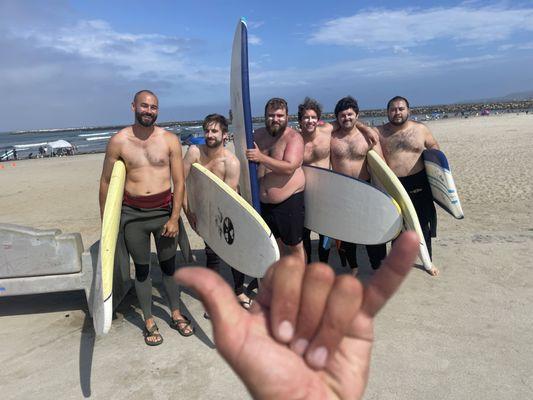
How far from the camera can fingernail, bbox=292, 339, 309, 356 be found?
92cm

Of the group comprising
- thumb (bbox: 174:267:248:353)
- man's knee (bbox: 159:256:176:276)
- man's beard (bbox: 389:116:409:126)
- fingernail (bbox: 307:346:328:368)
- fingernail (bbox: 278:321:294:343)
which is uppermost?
man's beard (bbox: 389:116:409:126)

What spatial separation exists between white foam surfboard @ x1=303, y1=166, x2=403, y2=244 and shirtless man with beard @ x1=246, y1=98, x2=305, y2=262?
27 cm

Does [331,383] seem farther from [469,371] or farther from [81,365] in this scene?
[81,365]

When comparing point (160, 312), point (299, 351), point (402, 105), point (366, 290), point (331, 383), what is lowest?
point (160, 312)

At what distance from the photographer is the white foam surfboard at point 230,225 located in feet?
9.69

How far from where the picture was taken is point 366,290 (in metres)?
0.96

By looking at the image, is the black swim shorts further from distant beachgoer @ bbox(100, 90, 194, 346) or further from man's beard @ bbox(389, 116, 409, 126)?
man's beard @ bbox(389, 116, 409, 126)

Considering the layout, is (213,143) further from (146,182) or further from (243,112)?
(146,182)

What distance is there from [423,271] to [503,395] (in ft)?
6.55

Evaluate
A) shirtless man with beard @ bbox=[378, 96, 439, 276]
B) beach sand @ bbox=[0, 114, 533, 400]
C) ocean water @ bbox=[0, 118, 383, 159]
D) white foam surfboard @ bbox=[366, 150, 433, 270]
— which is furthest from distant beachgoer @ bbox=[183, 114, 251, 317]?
ocean water @ bbox=[0, 118, 383, 159]

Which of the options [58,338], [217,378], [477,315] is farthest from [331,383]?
[58,338]

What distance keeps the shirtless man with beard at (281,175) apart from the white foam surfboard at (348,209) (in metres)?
0.27

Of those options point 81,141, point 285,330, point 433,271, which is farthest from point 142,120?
point 81,141

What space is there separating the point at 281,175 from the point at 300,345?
103 inches
